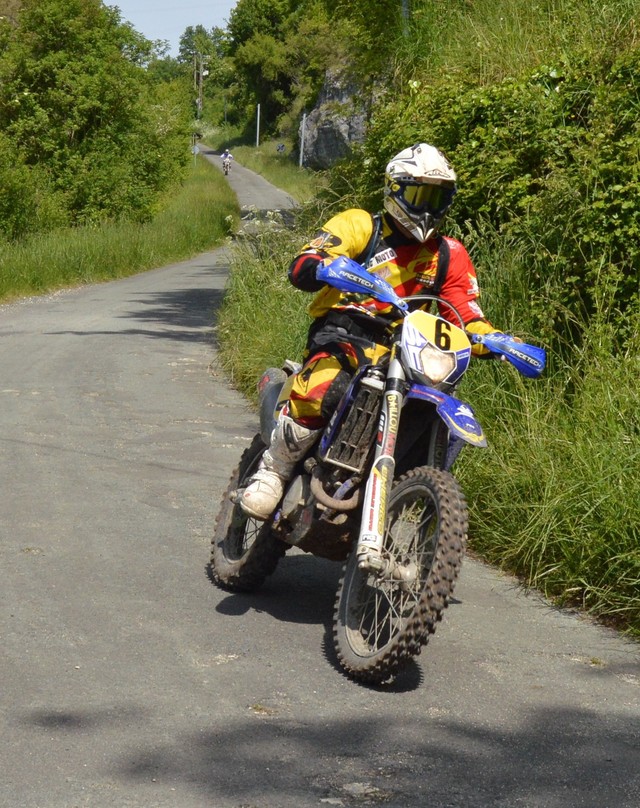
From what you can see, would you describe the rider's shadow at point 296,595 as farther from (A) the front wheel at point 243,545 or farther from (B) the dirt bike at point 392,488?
(B) the dirt bike at point 392,488

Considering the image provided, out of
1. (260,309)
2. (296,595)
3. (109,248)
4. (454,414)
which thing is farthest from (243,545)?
(109,248)

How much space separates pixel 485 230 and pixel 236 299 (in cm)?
551

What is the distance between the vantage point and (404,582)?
15.2ft

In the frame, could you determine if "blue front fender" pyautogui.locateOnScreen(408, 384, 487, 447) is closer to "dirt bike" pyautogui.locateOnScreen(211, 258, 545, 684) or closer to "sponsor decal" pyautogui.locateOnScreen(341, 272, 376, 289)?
"dirt bike" pyautogui.locateOnScreen(211, 258, 545, 684)

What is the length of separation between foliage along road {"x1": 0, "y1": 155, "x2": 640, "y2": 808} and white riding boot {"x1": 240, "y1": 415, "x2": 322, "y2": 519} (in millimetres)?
538

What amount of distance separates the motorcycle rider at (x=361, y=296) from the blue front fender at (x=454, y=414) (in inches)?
16.0

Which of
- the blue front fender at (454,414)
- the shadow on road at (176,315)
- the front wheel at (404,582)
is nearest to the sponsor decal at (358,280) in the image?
the blue front fender at (454,414)

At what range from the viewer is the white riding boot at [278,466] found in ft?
17.1

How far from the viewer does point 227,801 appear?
3.52 meters

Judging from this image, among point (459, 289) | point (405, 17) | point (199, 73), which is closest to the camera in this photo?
point (459, 289)

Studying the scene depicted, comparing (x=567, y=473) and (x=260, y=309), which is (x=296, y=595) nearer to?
(x=567, y=473)

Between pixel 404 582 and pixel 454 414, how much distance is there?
66cm

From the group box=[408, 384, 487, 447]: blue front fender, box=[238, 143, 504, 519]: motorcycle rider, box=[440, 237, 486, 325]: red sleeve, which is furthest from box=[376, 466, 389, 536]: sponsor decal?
box=[440, 237, 486, 325]: red sleeve

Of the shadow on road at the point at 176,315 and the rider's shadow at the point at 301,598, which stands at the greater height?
the rider's shadow at the point at 301,598
